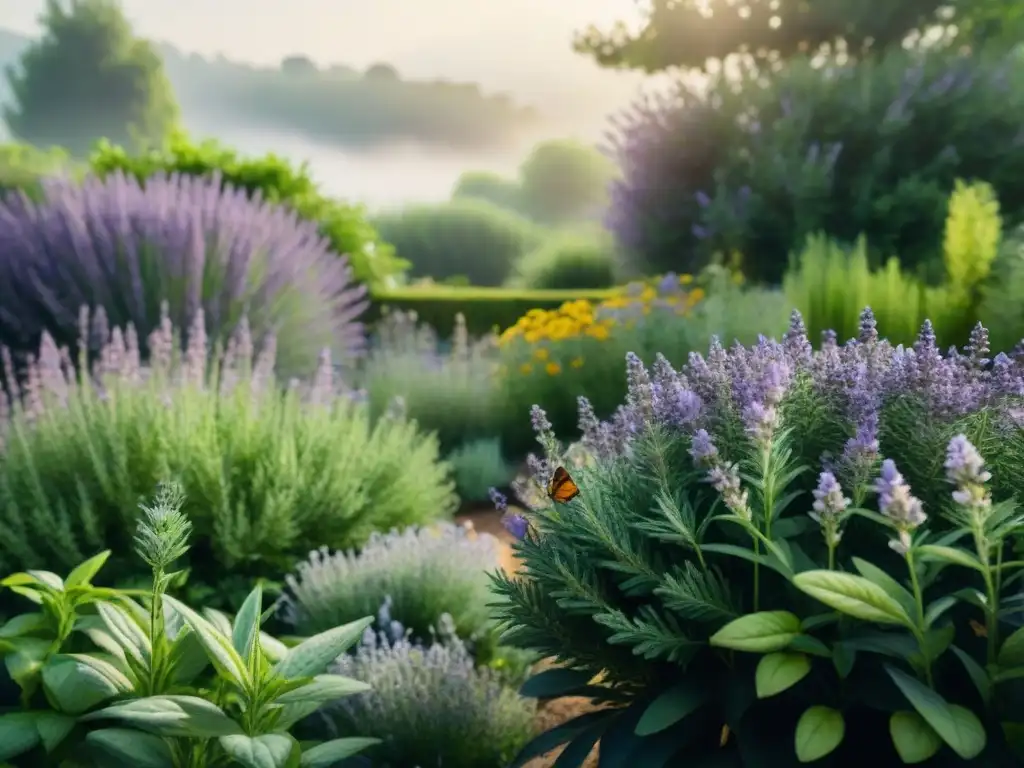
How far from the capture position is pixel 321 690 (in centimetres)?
215

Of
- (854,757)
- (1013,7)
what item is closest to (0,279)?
(854,757)

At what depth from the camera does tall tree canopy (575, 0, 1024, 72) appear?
15.5m

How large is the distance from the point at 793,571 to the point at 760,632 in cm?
15

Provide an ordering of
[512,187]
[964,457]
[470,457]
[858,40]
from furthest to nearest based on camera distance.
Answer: [512,187] → [858,40] → [470,457] → [964,457]

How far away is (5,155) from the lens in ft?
55.2

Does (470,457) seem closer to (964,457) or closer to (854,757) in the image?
(854,757)

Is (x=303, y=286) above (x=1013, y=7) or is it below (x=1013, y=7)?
below

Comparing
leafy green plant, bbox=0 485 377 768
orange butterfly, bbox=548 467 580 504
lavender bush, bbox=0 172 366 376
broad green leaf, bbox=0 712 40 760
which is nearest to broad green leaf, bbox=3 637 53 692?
leafy green plant, bbox=0 485 377 768

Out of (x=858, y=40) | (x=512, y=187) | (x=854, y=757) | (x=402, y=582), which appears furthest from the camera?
(x=512, y=187)

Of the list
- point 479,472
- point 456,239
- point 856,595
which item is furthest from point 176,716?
point 456,239

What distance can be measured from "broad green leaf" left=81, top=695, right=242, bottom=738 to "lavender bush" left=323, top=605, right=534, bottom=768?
0.85 meters

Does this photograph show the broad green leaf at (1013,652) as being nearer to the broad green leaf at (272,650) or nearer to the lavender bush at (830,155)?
the broad green leaf at (272,650)

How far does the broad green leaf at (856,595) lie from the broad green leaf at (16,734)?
68.3 inches

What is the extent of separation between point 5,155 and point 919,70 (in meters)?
14.8
